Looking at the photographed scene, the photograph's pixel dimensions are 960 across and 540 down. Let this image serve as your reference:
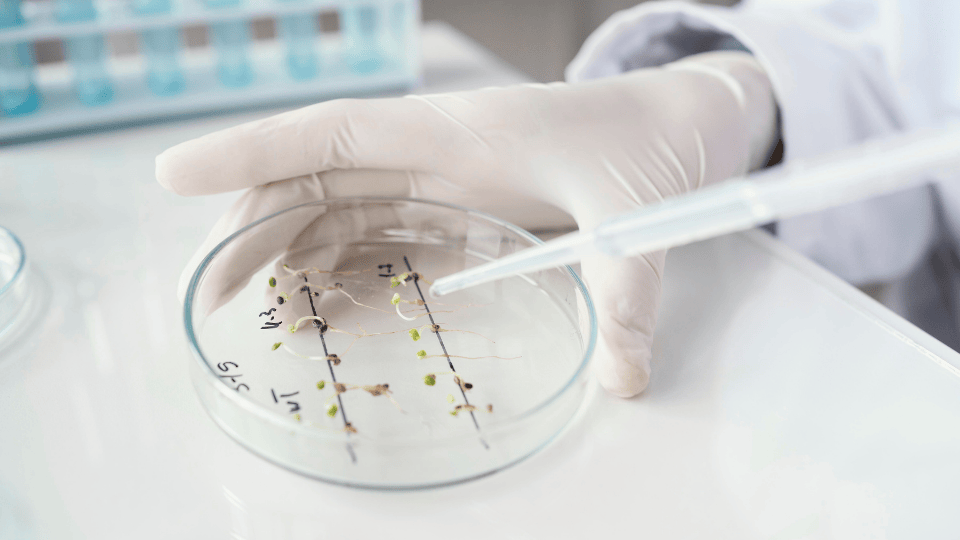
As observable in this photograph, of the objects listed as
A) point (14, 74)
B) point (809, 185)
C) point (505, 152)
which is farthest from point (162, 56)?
point (809, 185)

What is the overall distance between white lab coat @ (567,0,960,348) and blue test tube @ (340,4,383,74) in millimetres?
433

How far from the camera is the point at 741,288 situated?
29.9 inches

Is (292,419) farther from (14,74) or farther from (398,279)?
(14,74)

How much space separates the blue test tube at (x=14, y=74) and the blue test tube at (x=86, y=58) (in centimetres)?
7

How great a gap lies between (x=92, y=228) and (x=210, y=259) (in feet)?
1.06

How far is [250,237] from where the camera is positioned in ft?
2.28

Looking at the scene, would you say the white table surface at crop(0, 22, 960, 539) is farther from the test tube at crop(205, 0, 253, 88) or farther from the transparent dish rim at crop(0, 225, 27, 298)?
the test tube at crop(205, 0, 253, 88)

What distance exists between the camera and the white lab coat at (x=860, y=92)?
951 mm

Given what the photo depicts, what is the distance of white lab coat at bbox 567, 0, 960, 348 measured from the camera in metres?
0.95

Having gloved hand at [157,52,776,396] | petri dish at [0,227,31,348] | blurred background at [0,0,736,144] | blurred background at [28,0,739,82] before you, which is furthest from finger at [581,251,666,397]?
blurred background at [28,0,739,82]

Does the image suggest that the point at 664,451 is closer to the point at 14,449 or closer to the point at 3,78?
the point at 14,449

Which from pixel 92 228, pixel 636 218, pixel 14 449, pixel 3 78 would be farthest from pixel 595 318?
pixel 3 78

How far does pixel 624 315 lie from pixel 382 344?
0.24m

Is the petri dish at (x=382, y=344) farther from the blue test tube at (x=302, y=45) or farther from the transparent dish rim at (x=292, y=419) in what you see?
the blue test tube at (x=302, y=45)
